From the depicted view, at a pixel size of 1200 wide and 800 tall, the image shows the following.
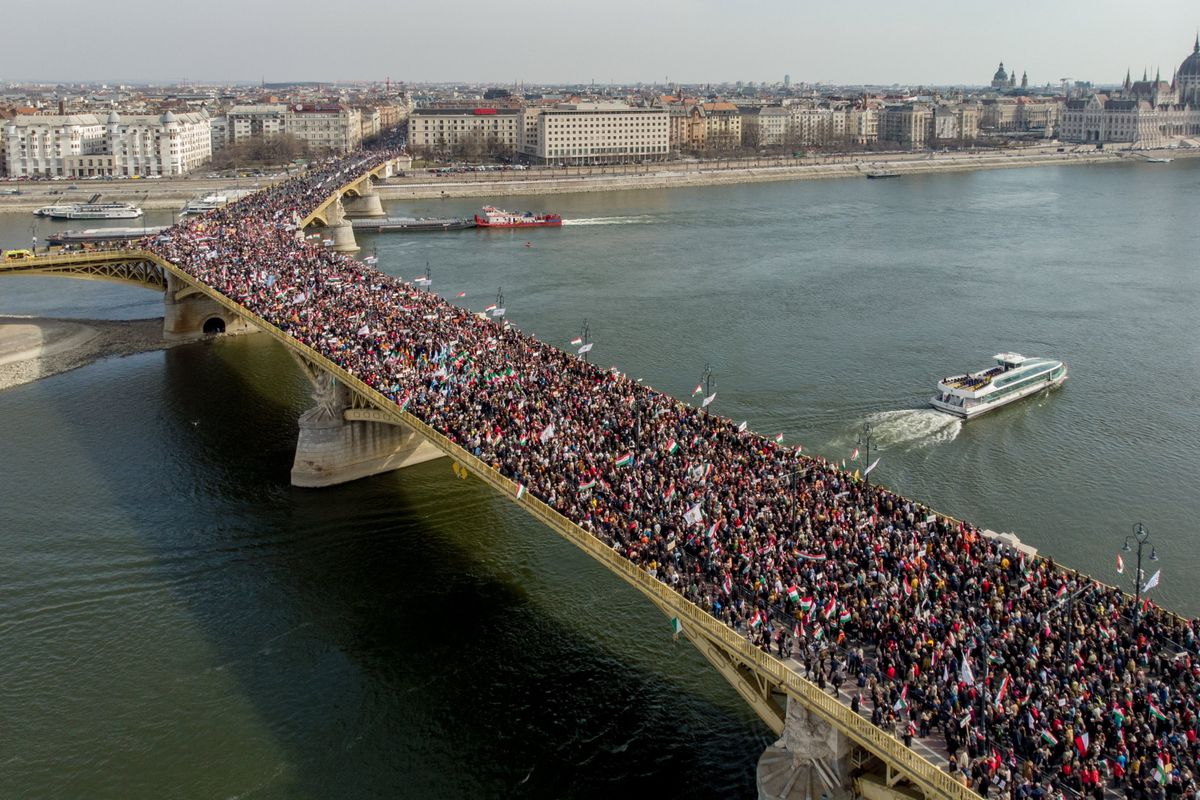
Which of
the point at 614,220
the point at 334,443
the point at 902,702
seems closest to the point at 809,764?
the point at 902,702

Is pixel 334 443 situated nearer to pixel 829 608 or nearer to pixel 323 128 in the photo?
pixel 829 608

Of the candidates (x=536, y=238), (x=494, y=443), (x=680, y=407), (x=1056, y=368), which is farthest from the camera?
(x=536, y=238)

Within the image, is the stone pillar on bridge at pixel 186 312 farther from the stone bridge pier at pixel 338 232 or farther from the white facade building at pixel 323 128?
the white facade building at pixel 323 128

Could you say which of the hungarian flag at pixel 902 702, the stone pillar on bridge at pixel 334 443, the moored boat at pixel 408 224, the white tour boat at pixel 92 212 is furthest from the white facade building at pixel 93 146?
the hungarian flag at pixel 902 702

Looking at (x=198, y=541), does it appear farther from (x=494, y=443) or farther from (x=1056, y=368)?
(x=1056, y=368)

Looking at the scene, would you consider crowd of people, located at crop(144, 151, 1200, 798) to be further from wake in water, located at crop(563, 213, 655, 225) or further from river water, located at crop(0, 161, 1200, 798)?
wake in water, located at crop(563, 213, 655, 225)

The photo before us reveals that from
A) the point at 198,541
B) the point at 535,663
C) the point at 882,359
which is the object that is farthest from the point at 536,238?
the point at 535,663
